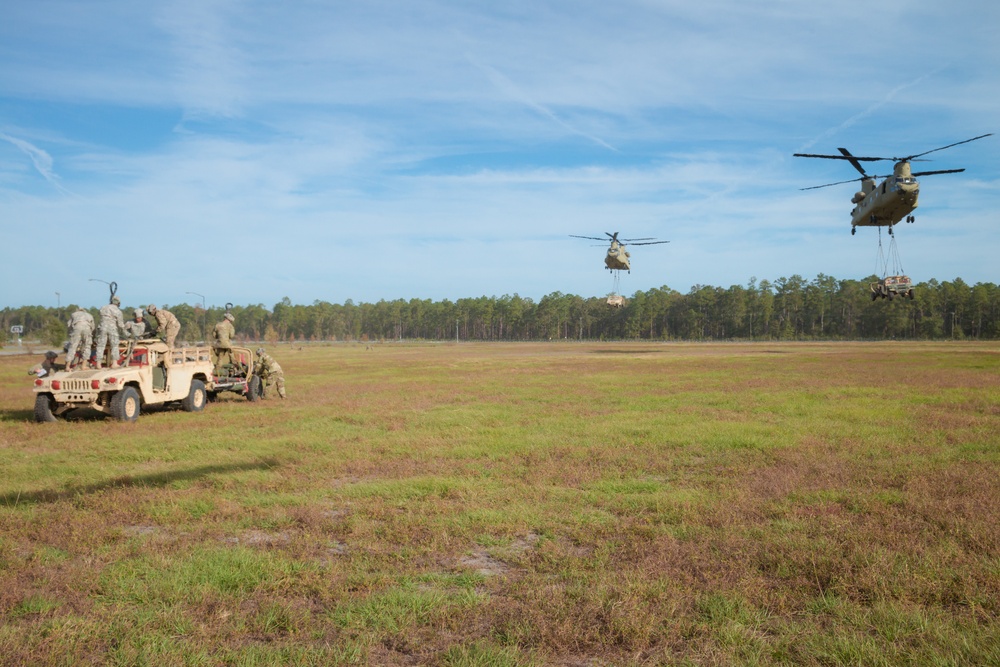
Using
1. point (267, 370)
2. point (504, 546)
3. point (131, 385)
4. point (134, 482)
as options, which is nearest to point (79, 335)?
point (131, 385)

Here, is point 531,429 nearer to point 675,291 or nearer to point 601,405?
point 601,405

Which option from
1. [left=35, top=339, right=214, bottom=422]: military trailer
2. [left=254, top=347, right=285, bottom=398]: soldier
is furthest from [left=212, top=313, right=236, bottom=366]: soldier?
[left=35, top=339, right=214, bottom=422]: military trailer

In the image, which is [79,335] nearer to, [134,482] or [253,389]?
[253,389]

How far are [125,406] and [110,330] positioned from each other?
2.17 m

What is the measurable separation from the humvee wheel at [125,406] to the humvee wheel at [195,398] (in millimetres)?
1800

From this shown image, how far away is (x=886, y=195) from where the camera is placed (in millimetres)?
37656

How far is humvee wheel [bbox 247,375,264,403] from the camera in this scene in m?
20.8

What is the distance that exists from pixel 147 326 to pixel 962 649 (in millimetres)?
19252

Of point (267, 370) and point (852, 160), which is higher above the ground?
→ point (852, 160)

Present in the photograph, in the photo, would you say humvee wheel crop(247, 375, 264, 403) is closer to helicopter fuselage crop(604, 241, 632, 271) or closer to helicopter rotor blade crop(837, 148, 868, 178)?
helicopter rotor blade crop(837, 148, 868, 178)

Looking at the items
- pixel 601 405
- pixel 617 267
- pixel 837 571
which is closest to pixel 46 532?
pixel 837 571

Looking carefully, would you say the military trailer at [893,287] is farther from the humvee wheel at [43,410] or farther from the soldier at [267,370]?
the humvee wheel at [43,410]

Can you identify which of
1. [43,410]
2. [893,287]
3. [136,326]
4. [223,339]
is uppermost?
[893,287]

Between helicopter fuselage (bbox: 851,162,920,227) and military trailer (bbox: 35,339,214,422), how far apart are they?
3651cm
